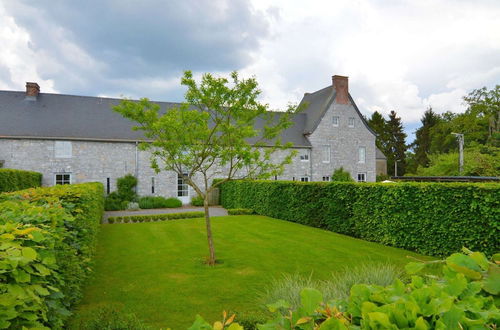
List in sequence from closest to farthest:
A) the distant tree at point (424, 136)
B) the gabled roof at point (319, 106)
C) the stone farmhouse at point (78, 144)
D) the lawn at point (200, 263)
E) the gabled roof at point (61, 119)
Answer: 1. the lawn at point (200, 263)
2. the stone farmhouse at point (78, 144)
3. the gabled roof at point (61, 119)
4. the gabled roof at point (319, 106)
5. the distant tree at point (424, 136)

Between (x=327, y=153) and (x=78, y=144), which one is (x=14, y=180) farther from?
(x=327, y=153)

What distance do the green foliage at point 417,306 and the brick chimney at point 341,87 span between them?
29.4 meters

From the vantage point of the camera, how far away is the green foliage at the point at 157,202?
22172 mm

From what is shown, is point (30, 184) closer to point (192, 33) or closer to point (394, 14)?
point (192, 33)

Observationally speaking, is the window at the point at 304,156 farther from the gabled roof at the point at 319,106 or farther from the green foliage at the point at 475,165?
the green foliage at the point at 475,165

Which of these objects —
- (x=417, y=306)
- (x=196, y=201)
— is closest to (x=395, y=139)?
(x=196, y=201)

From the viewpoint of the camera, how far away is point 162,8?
10.6 meters

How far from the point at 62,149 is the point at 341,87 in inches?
942

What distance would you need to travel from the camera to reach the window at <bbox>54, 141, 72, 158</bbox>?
2164 cm

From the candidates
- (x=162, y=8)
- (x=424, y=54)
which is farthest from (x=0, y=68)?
(x=424, y=54)

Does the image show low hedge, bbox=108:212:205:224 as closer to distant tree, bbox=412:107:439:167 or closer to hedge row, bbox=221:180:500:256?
hedge row, bbox=221:180:500:256

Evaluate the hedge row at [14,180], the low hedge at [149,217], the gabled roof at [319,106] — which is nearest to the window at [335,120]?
the gabled roof at [319,106]

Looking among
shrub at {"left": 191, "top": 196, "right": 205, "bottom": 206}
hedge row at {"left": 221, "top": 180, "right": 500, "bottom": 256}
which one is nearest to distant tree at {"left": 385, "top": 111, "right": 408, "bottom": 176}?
shrub at {"left": 191, "top": 196, "right": 205, "bottom": 206}

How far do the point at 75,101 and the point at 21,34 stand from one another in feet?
43.2
